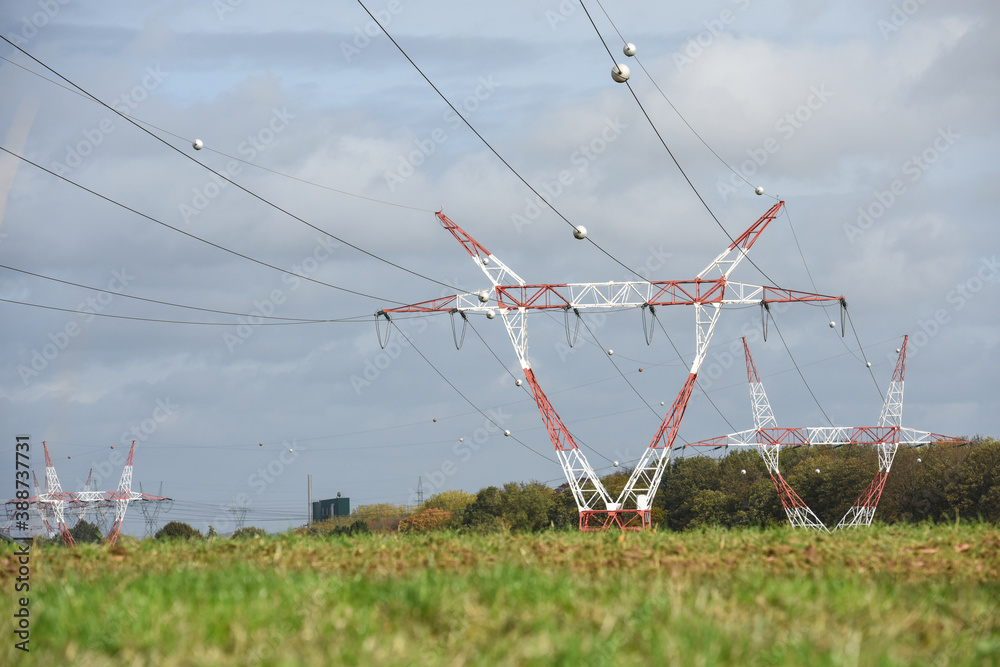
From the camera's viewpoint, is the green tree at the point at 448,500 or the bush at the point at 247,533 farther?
the green tree at the point at 448,500

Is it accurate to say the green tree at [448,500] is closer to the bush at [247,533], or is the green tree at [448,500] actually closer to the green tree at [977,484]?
the green tree at [977,484]

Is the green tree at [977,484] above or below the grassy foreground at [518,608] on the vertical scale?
above

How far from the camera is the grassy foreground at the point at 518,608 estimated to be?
27.5ft

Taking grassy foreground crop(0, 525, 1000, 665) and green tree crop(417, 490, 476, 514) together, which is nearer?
grassy foreground crop(0, 525, 1000, 665)

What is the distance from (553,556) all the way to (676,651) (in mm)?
6993

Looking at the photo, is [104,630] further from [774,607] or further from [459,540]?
[459,540]

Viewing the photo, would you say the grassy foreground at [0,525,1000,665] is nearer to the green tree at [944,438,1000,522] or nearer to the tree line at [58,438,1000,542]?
the tree line at [58,438,1000,542]

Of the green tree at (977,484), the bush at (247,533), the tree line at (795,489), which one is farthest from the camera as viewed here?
the tree line at (795,489)

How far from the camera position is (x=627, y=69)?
2148cm

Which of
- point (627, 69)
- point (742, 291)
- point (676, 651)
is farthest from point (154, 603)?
point (742, 291)

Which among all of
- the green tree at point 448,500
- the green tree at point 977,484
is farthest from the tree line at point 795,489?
the green tree at point 448,500

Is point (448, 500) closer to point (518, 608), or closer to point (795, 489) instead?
point (795, 489)

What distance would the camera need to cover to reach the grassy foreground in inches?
330

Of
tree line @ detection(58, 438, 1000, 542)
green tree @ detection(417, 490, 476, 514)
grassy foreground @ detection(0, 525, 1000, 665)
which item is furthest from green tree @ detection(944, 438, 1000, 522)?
green tree @ detection(417, 490, 476, 514)
